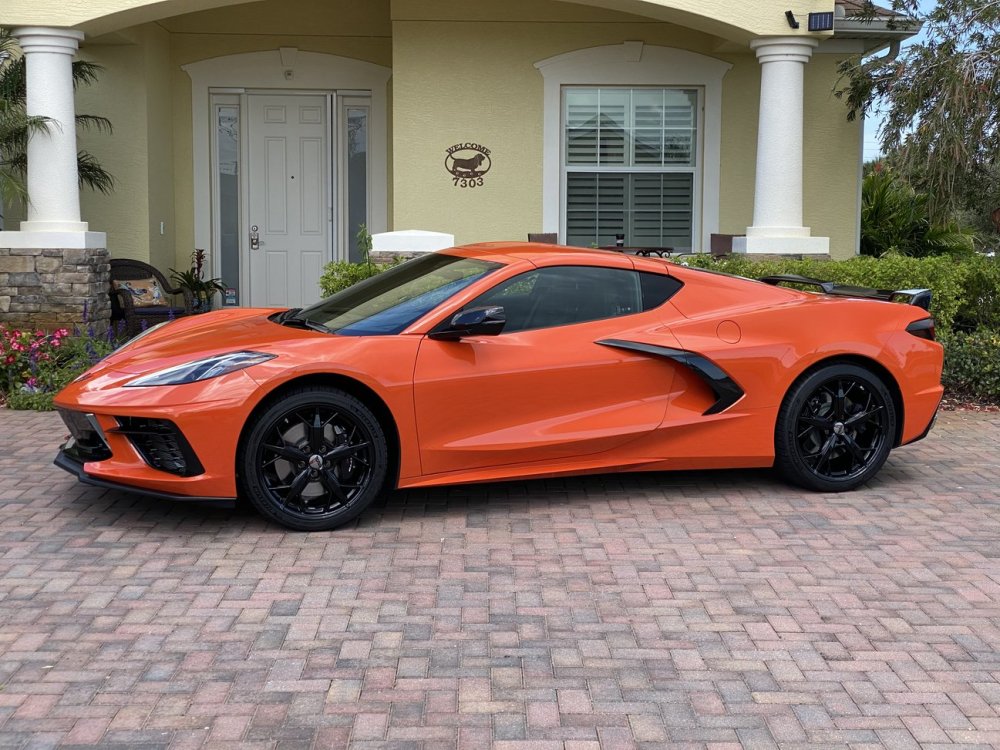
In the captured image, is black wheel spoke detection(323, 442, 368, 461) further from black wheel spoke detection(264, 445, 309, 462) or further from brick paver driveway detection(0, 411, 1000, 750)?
brick paver driveway detection(0, 411, 1000, 750)

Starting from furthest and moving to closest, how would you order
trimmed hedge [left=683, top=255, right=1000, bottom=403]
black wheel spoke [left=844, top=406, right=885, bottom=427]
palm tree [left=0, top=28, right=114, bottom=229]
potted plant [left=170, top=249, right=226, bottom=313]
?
potted plant [left=170, top=249, right=226, bottom=313], palm tree [left=0, top=28, right=114, bottom=229], trimmed hedge [left=683, top=255, right=1000, bottom=403], black wheel spoke [left=844, top=406, right=885, bottom=427]

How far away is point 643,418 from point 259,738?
313 cm

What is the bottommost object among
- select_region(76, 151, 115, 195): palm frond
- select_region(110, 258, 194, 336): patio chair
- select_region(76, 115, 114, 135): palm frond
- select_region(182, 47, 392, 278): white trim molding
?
select_region(110, 258, 194, 336): patio chair

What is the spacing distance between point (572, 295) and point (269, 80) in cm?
841

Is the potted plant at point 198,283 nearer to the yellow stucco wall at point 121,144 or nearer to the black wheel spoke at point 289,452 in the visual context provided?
the yellow stucco wall at point 121,144

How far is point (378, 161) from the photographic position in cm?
1384

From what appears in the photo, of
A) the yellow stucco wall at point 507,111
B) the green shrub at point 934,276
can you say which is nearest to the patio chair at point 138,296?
the yellow stucco wall at point 507,111

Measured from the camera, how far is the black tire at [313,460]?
5.56 meters

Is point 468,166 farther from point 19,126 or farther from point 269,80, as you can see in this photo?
point 19,126

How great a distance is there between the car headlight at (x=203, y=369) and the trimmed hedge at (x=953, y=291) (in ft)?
17.9

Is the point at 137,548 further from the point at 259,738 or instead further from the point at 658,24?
the point at 658,24

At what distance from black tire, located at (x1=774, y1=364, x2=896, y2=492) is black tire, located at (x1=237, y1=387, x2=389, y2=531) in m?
2.32

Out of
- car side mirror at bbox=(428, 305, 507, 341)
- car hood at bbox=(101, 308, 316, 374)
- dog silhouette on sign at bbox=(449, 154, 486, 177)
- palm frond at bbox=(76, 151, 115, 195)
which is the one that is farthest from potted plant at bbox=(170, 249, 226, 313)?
car side mirror at bbox=(428, 305, 507, 341)

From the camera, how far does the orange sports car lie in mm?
5547
